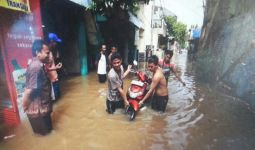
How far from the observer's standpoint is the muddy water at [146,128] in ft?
13.0

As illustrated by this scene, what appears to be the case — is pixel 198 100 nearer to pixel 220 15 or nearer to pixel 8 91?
pixel 8 91

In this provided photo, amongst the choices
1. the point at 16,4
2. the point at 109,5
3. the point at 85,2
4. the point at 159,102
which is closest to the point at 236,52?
the point at 159,102

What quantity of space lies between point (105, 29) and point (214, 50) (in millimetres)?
6656

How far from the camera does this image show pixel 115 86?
4.68 meters

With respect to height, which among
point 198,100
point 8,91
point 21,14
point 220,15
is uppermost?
point 220,15

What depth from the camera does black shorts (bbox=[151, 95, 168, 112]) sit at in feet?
17.5

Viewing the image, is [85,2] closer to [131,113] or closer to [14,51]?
[14,51]

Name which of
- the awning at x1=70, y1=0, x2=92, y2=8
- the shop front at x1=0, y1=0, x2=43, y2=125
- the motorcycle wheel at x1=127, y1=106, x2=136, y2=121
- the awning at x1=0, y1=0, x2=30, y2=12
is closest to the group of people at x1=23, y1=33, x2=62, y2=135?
the shop front at x1=0, y1=0, x2=43, y2=125

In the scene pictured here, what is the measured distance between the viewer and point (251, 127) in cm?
489

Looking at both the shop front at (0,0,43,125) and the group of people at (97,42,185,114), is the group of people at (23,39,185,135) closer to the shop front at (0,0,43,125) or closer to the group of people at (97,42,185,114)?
the group of people at (97,42,185,114)

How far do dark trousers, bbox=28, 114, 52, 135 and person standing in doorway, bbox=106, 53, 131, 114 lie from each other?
1571mm

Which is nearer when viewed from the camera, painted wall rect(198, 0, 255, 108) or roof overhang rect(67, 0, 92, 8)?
painted wall rect(198, 0, 255, 108)

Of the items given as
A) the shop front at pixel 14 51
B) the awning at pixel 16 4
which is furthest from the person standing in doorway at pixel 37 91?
the awning at pixel 16 4

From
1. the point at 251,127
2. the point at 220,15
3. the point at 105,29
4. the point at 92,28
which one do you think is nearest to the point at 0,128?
the point at 251,127
